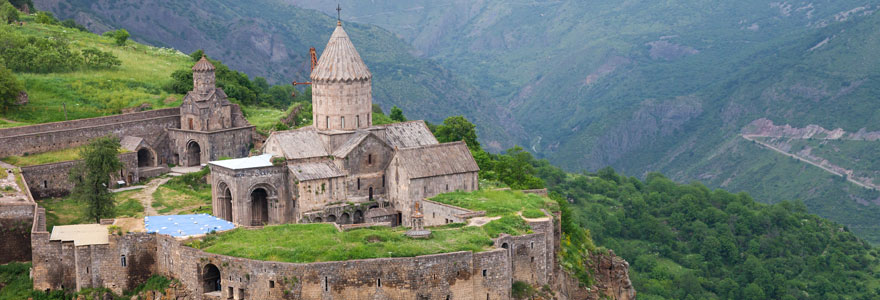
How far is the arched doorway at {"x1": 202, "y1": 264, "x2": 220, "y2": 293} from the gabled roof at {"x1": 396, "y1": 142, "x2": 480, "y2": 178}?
14275 mm

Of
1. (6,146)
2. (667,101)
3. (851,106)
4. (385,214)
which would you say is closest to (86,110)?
(6,146)

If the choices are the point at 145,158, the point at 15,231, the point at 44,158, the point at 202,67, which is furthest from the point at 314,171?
the point at 44,158

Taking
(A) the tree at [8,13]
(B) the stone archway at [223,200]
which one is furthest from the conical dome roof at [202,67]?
(A) the tree at [8,13]

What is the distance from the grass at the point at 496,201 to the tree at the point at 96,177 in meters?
17.4

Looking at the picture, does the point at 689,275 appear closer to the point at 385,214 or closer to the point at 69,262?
the point at 385,214

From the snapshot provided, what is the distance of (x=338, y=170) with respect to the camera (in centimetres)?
6047

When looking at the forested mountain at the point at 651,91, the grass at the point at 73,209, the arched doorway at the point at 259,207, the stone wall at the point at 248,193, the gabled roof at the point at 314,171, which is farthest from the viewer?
the forested mountain at the point at 651,91

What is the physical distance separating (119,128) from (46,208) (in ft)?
38.6

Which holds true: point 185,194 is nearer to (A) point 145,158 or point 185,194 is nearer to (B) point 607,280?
(A) point 145,158

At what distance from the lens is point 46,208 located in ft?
195

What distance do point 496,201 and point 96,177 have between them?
2125cm

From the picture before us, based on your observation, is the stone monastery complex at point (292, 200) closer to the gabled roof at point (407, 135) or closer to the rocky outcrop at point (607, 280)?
the gabled roof at point (407, 135)

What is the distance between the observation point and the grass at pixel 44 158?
63.3 meters

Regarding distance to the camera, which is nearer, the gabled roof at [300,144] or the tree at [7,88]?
the gabled roof at [300,144]
